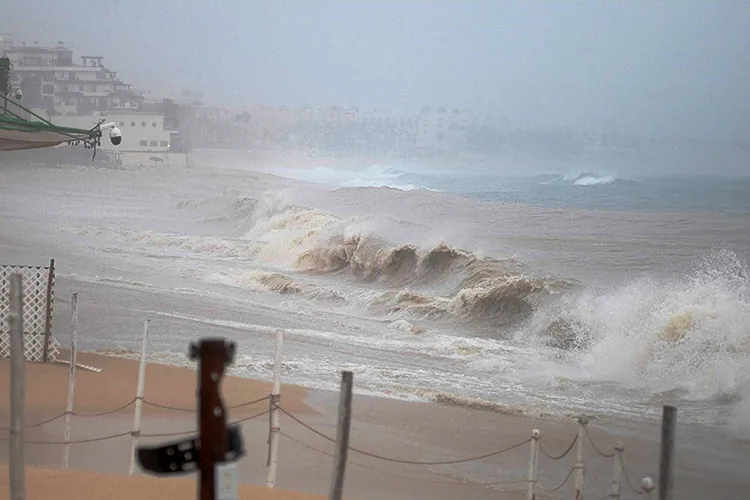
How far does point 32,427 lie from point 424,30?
4863 millimetres

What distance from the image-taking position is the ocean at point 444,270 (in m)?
6.02

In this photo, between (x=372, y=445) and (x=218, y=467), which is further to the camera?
(x=372, y=445)

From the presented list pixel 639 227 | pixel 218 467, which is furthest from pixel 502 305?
pixel 218 467

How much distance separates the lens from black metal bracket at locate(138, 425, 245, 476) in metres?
1.39

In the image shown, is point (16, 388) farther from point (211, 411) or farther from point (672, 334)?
point (672, 334)

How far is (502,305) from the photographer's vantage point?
7.60 m

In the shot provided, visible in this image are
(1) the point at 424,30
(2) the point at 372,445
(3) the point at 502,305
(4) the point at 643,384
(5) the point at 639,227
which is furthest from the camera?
(1) the point at 424,30

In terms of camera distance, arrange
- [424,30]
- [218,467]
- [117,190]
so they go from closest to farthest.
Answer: [218,467] → [424,30] → [117,190]

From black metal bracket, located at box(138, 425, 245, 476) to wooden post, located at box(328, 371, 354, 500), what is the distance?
156 cm

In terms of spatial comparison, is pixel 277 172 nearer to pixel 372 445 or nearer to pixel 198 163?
pixel 198 163

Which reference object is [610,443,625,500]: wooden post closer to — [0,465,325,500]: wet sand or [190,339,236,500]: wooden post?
[0,465,325,500]: wet sand

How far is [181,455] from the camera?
4.62 feet

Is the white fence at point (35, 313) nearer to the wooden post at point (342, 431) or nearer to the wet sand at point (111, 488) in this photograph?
the wet sand at point (111, 488)

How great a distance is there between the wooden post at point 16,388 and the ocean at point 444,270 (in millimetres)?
2996
